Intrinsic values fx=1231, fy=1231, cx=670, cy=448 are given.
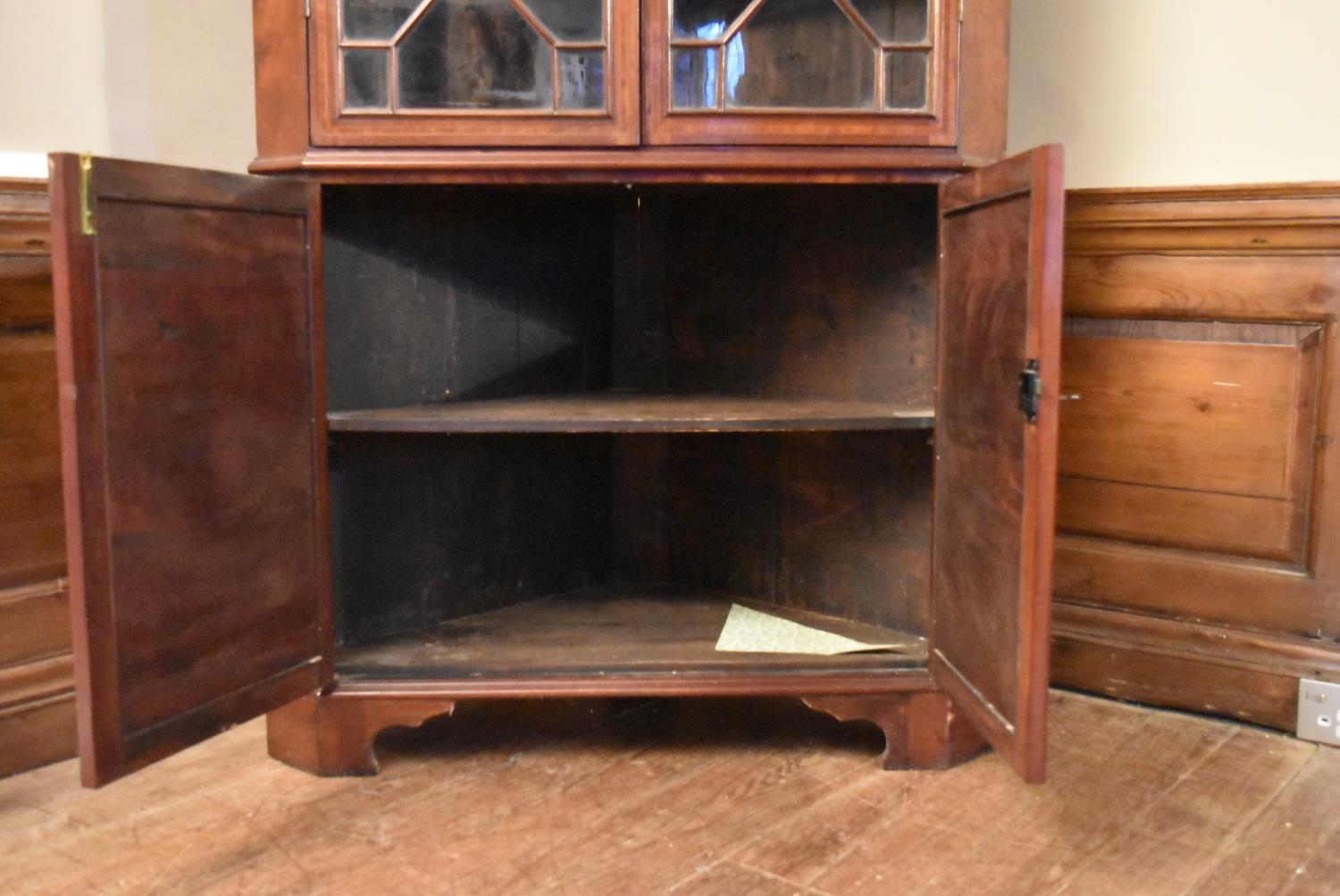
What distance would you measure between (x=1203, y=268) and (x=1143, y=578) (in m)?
0.46

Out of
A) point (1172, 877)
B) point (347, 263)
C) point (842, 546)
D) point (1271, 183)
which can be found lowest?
point (1172, 877)

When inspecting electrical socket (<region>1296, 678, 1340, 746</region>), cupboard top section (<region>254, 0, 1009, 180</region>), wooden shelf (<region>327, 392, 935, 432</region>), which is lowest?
electrical socket (<region>1296, 678, 1340, 746</region>)

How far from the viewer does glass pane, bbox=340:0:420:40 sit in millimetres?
1434

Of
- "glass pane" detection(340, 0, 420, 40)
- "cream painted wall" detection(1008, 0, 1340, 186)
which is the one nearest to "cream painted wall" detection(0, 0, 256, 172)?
"glass pane" detection(340, 0, 420, 40)

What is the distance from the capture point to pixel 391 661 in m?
1.59

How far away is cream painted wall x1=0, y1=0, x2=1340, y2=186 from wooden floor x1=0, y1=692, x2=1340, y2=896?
81cm

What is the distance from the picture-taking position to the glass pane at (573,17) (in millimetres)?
1433

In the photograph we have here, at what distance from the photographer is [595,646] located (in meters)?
1.65

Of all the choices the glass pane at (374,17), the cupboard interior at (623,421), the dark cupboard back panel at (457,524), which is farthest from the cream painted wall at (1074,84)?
the dark cupboard back panel at (457,524)

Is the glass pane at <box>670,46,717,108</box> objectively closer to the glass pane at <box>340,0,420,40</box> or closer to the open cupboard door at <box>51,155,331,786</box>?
the glass pane at <box>340,0,420,40</box>

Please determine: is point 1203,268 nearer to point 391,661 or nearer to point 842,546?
point 842,546

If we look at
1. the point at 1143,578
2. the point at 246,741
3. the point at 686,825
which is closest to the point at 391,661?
the point at 246,741

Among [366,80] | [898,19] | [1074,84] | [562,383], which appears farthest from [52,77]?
[1074,84]

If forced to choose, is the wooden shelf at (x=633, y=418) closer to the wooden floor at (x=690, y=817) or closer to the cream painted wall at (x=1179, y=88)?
the wooden floor at (x=690, y=817)
